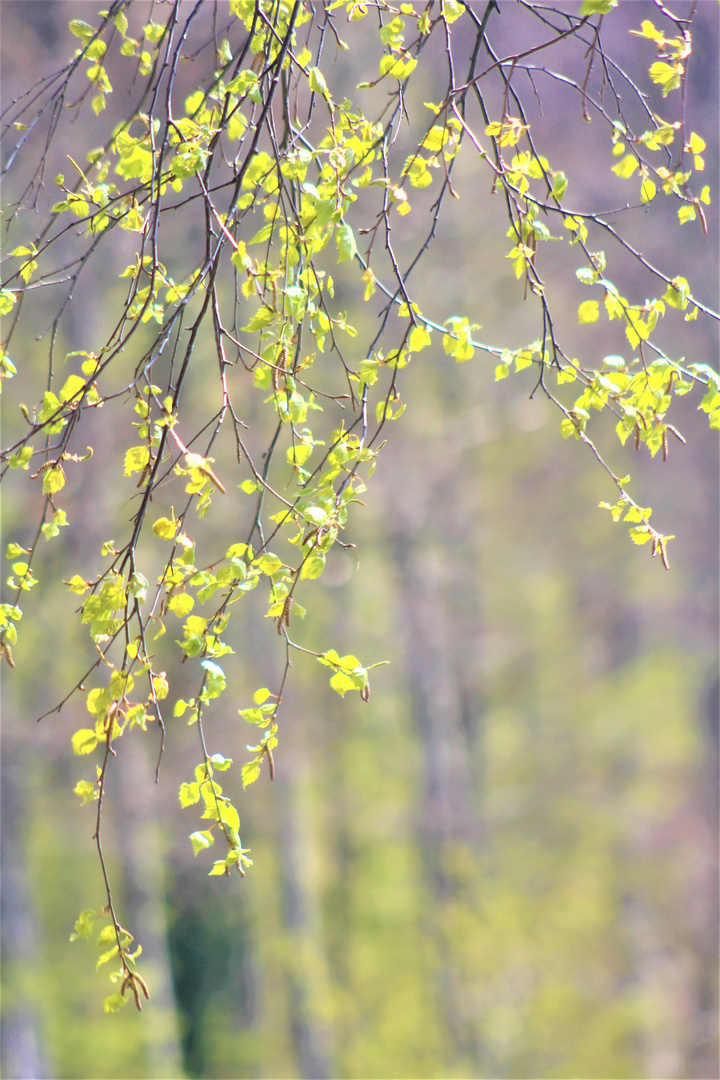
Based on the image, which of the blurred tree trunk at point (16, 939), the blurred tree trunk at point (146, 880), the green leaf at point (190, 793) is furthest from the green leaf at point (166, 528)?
the blurred tree trunk at point (146, 880)

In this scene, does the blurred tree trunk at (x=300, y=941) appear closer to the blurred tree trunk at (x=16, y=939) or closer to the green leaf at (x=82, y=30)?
the blurred tree trunk at (x=16, y=939)

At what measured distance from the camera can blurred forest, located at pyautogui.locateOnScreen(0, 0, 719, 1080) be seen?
7.33m

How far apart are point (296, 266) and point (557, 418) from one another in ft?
26.3

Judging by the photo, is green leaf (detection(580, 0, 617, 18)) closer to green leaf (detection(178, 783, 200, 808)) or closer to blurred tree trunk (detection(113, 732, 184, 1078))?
green leaf (detection(178, 783, 200, 808))

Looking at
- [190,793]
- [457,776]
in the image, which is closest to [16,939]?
[457,776]

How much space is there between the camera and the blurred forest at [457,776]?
7328 millimetres

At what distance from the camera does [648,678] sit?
929cm

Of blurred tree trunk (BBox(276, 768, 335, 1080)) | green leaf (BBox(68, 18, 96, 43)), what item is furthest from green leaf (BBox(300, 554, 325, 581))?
blurred tree trunk (BBox(276, 768, 335, 1080))

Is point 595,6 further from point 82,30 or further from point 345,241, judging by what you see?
point 82,30

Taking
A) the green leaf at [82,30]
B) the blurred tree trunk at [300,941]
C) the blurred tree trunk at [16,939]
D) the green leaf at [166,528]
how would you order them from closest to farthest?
1. the green leaf at [166,528]
2. the green leaf at [82,30]
3. the blurred tree trunk at [16,939]
4. the blurred tree trunk at [300,941]

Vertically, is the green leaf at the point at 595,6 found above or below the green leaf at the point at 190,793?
above

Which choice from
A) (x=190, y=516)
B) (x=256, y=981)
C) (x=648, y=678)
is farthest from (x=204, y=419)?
(x=256, y=981)

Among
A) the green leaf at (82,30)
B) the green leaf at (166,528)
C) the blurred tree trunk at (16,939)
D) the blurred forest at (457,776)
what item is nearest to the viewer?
the green leaf at (166,528)

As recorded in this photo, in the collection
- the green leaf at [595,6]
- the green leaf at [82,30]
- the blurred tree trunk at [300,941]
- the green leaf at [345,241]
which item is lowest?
the blurred tree trunk at [300,941]
